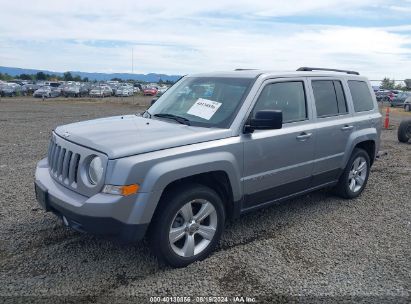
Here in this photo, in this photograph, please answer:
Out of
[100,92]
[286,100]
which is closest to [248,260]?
[286,100]

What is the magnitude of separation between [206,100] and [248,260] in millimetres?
1750

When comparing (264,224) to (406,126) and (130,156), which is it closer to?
(130,156)

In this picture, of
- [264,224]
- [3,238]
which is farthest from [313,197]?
[3,238]

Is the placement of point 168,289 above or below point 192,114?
below

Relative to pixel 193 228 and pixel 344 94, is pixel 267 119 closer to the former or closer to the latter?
pixel 193 228

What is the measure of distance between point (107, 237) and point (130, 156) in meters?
Result: 0.72

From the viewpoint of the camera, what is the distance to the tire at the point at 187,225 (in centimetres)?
341

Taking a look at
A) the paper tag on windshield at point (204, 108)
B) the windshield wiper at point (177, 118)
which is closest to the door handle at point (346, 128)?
the paper tag on windshield at point (204, 108)

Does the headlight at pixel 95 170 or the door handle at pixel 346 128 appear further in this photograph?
the door handle at pixel 346 128

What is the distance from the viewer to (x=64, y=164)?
3.62 m

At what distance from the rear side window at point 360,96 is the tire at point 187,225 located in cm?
295

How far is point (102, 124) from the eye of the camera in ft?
13.7

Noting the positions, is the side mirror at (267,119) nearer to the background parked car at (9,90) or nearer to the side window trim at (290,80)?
the side window trim at (290,80)

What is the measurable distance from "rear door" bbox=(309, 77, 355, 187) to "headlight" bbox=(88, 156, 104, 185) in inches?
105
